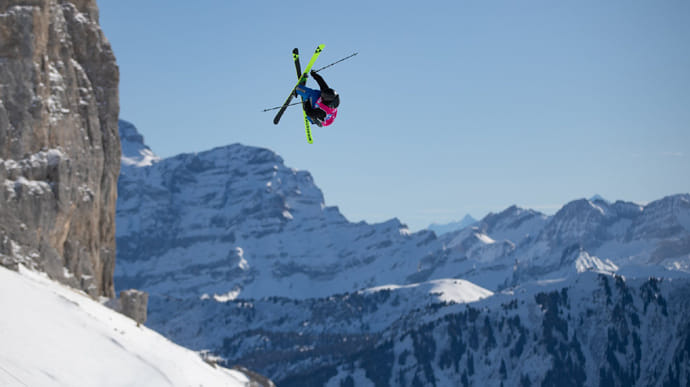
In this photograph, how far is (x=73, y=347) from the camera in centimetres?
4416

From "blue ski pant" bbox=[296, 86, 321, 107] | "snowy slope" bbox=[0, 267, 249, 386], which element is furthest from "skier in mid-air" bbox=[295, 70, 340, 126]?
"snowy slope" bbox=[0, 267, 249, 386]

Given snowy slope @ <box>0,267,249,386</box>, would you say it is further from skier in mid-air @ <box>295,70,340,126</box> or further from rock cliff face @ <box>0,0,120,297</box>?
skier in mid-air @ <box>295,70,340,126</box>

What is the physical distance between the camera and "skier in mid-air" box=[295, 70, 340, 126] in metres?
35.2

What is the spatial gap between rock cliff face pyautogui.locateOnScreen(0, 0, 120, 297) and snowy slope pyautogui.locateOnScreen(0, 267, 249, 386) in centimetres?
876

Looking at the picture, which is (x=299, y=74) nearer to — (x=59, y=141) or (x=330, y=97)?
(x=330, y=97)

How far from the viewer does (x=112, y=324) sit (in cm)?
5416

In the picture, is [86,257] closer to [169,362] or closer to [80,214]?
[80,214]

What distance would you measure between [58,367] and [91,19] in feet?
160

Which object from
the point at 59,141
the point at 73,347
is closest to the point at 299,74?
the point at 73,347

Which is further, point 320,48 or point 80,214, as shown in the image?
point 80,214

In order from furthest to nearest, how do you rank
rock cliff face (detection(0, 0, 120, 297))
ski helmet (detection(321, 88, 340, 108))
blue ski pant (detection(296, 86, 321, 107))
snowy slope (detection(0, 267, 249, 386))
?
rock cliff face (detection(0, 0, 120, 297)), snowy slope (detection(0, 267, 249, 386)), blue ski pant (detection(296, 86, 321, 107)), ski helmet (detection(321, 88, 340, 108))

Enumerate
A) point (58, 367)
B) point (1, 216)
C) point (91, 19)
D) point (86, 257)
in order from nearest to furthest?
point (58, 367) < point (1, 216) < point (86, 257) < point (91, 19)

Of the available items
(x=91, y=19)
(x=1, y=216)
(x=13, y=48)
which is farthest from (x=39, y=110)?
(x=91, y=19)

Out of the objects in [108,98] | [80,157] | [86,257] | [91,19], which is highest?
[91,19]
